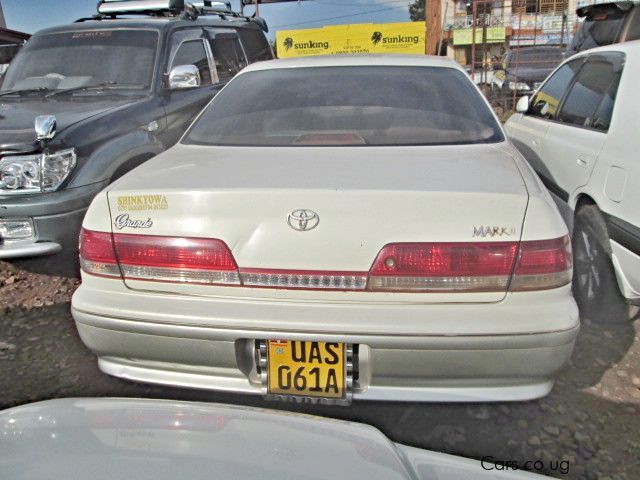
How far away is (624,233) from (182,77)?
11.2 ft

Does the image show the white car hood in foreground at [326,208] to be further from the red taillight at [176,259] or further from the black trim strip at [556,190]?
the black trim strip at [556,190]

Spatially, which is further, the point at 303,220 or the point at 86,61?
the point at 86,61

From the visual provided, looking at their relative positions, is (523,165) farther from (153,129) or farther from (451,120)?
(153,129)

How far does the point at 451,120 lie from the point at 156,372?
1.84 meters

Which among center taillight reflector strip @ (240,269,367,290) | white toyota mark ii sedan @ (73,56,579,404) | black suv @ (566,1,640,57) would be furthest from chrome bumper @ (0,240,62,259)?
black suv @ (566,1,640,57)

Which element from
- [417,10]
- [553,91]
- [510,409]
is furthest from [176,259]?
[417,10]

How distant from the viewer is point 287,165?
2424 mm

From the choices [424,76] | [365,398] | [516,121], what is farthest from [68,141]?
[516,121]

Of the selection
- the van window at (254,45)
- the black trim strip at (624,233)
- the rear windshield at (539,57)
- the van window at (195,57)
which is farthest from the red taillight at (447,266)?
the rear windshield at (539,57)

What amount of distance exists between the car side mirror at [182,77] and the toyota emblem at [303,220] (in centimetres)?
306

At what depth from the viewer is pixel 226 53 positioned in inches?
246

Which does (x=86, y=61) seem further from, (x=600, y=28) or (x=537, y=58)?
(x=537, y=58)

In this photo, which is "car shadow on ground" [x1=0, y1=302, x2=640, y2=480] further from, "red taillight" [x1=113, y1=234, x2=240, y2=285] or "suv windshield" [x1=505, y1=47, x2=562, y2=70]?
"suv windshield" [x1=505, y1=47, x2=562, y2=70]

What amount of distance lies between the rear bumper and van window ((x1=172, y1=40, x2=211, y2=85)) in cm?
349
